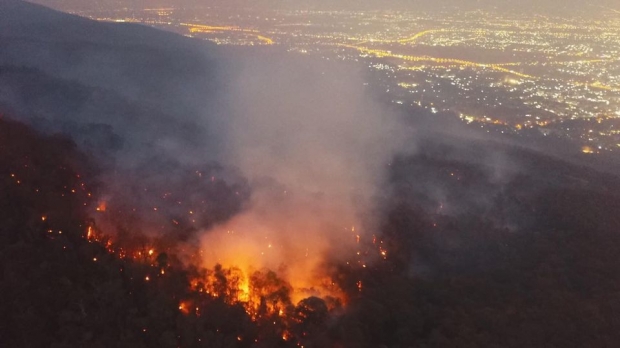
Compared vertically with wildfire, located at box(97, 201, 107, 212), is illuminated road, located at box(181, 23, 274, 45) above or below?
below

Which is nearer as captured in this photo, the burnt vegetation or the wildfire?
the burnt vegetation

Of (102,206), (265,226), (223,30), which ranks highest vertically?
(102,206)

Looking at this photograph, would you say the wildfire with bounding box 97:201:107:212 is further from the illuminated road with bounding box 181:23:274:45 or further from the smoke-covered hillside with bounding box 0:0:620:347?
the illuminated road with bounding box 181:23:274:45

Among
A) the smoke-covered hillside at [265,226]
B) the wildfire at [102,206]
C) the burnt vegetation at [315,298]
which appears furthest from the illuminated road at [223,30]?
the wildfire at [102,206]

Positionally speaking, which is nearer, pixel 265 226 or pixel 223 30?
pixel 265 226

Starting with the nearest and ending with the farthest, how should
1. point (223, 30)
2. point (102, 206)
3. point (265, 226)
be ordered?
1. point (102, 206)
2. point (265, 226)
3. point (223, 30)

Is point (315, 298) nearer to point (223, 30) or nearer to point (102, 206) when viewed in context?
point (102, 206)

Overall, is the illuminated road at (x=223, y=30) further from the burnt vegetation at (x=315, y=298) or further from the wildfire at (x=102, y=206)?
the wildfire at (x=102, y=206)

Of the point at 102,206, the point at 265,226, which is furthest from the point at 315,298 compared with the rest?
A: the point at 102,206

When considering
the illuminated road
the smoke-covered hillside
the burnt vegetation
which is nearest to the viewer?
the burnt vegetation

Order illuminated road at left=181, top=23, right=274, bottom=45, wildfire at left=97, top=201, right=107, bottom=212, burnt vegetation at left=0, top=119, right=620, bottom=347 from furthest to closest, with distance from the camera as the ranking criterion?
illuminated road at left=181, top=23, right=274, bottom=45 → wildfire at left=97, top=201, right=107, bottom=212 → burnt vegetation at left=0, top=119, right=620, bottom=347

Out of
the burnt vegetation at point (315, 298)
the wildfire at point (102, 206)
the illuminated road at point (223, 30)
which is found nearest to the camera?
the burnt vegetation at point (315, 298)

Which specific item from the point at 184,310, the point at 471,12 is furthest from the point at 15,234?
the point at 471,12

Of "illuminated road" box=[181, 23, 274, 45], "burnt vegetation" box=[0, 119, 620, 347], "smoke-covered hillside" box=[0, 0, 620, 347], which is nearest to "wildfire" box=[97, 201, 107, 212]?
"smoke-covered hillside" box=[0, 0, 620, 347]
